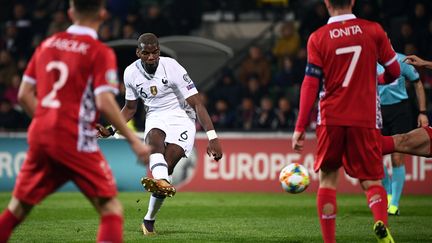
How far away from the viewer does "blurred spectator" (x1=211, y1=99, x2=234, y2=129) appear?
18.2m

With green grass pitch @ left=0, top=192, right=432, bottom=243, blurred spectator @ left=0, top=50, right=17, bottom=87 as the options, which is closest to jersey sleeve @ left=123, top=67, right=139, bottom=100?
green grass pitch @ left=0, top=192, right=432, bottom=243

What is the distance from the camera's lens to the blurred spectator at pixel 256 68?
63.8 ft

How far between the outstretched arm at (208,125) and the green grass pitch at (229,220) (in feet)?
3.05

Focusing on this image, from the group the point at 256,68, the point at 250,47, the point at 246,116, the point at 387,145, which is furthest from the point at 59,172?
the point at 250,47

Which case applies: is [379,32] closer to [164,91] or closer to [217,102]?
[164,91]

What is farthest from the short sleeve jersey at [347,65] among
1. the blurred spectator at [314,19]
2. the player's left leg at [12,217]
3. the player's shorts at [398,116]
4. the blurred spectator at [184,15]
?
the blurred spectator at [184,15]

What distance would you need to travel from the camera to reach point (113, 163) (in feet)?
55.7

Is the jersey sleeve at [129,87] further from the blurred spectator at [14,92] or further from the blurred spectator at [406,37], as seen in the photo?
the blurred spectator at [14,92]

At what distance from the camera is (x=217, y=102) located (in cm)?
1877

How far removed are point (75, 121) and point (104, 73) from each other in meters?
0.41

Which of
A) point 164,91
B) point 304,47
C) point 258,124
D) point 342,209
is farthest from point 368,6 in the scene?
point 164,91

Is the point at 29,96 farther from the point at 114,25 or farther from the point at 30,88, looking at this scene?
the point at 114,25

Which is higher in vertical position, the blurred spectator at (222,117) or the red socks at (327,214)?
the red socks at (327,214)

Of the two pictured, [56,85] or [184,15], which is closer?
[56,85]
